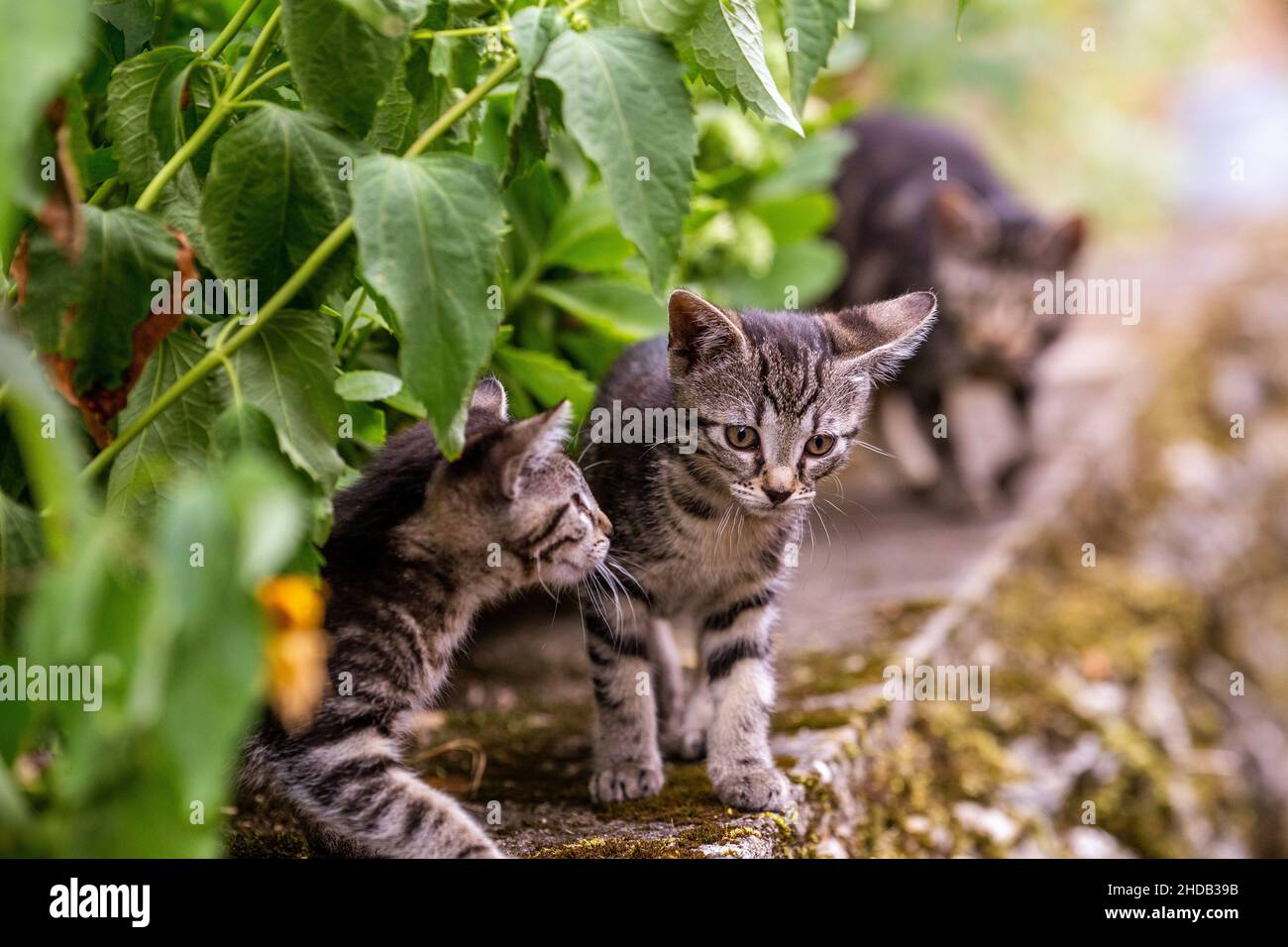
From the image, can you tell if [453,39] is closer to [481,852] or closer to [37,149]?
[37,149]

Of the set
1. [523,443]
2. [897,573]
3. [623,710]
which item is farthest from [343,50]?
[897,573]

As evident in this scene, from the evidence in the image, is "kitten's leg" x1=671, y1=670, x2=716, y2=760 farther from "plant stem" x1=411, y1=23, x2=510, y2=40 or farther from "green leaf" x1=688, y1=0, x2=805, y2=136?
"plant stem" x1=411, y1=23, x2=510, y2=40

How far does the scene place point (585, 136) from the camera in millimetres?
1557

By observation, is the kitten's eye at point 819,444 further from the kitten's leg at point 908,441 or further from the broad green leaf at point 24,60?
the kitten's leg at point 908,441

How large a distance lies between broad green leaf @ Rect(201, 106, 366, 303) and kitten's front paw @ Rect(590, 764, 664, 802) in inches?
45.8

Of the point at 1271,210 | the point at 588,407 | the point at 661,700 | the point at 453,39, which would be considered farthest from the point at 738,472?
the point at 1271,210

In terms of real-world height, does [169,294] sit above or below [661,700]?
above

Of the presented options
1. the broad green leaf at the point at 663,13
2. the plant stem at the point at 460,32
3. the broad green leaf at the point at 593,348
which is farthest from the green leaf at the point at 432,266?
the broad green leaf at the point at 593,348

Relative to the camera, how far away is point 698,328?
2338 millimetres

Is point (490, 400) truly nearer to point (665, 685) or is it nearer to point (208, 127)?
point (208, 127)

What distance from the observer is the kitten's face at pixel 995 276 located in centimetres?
484

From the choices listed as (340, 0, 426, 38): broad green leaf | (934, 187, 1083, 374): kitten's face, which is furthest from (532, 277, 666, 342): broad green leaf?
(934, 187, 1083, 374): kitten's face

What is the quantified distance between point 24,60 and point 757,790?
1.73 m

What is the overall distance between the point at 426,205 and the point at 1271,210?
969 centimetres
